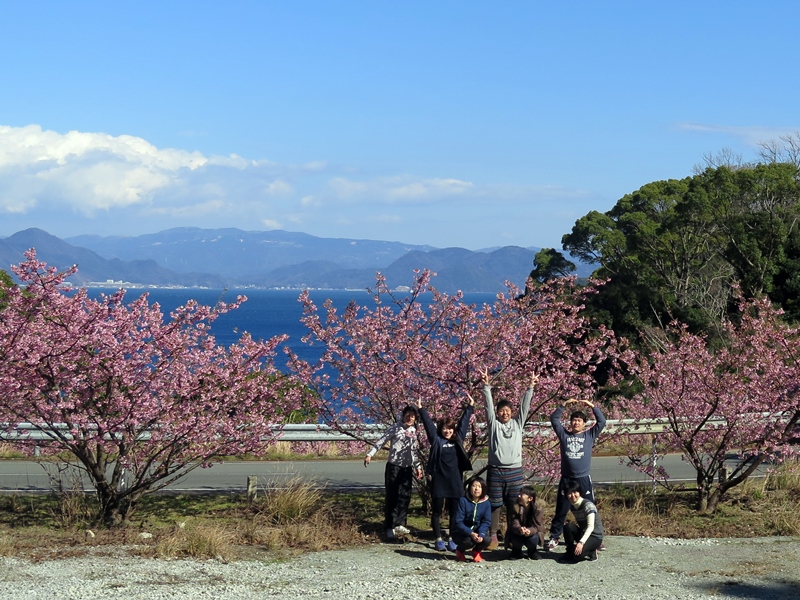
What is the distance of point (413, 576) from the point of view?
30.1 ft

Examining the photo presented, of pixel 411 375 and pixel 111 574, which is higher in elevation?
pixel 411 375

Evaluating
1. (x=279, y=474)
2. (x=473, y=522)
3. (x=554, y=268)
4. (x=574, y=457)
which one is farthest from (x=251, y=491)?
(x=554, y=268)

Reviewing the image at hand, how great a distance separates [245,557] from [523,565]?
287 centimetres

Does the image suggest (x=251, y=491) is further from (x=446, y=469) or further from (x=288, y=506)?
(x=446, y=469)

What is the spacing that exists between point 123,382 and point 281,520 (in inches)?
101

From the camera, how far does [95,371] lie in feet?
35.5

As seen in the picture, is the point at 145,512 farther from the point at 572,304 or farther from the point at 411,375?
the point at 572,304

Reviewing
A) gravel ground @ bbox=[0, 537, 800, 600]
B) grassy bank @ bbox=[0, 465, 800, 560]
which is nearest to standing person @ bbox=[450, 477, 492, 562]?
gravel ground @ bbox=[0, 537, 800, 600]

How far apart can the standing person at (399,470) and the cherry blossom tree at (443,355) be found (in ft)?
2.93

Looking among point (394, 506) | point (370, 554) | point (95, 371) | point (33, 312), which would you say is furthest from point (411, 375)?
point (33, 312)

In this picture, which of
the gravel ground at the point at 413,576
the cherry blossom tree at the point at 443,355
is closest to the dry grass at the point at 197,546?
the gravel ground at the point at 413,576

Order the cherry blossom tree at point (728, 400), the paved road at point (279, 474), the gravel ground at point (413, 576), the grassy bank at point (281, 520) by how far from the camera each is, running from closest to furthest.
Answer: the gravel ground at point (413, 576) < the grassy bank at point (281, 520) < the cherry blossom tree at point (728, 400) < the paved road at point (279, 474)

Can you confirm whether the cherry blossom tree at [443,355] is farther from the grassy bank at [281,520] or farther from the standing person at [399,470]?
the grassy bank at [281,520]

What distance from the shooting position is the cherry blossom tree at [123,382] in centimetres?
1063
